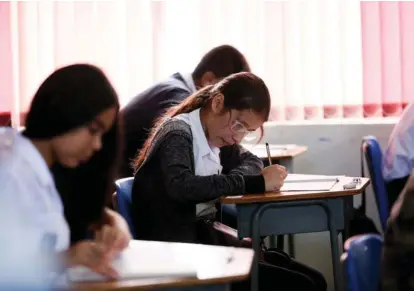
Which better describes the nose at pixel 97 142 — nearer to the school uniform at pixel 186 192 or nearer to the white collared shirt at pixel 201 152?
the school uniform at pixel 186 192

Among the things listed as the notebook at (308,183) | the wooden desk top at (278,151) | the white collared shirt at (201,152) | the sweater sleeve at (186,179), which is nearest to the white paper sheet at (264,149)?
the wooden desk top at (278,151)

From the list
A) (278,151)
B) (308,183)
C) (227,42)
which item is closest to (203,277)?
(308,183)

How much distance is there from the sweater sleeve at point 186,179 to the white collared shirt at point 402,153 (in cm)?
84

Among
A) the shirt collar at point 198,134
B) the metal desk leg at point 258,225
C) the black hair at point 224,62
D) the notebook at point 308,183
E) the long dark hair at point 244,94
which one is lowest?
the metal desk leg at point 258,225

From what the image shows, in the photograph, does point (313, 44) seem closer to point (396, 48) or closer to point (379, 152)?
point (396, 48)

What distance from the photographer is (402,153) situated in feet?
10.4

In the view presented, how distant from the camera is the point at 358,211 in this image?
11.9ft

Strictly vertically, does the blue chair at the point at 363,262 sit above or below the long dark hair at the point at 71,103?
below

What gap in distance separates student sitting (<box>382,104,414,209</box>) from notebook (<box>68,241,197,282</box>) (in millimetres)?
1504

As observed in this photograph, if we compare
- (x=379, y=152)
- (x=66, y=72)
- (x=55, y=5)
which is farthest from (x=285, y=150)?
(x=66, y=72)

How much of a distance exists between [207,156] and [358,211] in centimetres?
123

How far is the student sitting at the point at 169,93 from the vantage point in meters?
3.54

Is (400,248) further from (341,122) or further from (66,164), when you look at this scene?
(341,122)

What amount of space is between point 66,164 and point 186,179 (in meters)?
0.77
